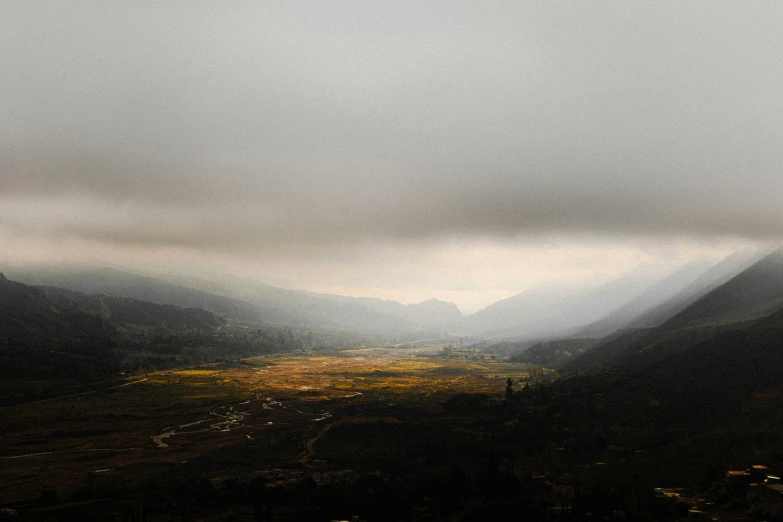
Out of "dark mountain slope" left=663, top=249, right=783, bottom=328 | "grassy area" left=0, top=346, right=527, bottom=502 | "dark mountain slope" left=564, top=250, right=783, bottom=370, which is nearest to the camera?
"grassy area" left=0, top=346, right=527, bottom=502

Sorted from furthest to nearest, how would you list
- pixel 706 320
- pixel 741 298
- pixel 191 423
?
pixel 741 298 < pixel 706 320 < pixel 191 423

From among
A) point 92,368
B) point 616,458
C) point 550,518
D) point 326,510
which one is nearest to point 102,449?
point 326,510

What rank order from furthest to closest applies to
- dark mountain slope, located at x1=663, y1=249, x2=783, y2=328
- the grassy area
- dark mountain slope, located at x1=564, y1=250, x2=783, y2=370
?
dark mountain slope, located at x1=663, y1=249, x2=783, y2=328, dark mountain slope, located at x1=564, y1=250, x2=783, y2=370, the grassy area

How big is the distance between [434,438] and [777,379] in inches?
2308

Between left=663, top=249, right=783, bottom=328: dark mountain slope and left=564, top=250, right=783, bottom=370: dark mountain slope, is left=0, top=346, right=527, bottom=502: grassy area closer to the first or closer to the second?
left=564, top=250, right=783, bottom=370: dark mountain slope

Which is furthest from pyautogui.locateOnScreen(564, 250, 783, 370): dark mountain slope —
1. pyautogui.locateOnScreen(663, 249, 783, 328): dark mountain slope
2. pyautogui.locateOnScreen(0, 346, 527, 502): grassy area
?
pyautogui.locateOnScreen(0, 346, 527, 502): grassy area

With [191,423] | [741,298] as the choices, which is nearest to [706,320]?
[741,298]

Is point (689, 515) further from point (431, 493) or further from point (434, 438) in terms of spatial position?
point (434, 438)

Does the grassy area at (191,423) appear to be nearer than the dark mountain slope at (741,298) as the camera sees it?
Yes

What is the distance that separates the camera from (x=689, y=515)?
37969mm

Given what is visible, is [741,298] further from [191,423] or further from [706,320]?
[191,423]

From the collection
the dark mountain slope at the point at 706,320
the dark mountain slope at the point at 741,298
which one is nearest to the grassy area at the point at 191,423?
the dark mountain slope at the point at 706,320

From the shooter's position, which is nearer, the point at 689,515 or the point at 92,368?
the point at 689,515

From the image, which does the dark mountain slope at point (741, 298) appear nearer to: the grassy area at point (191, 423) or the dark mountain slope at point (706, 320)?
the dark mountain slope at point (706, 320)
